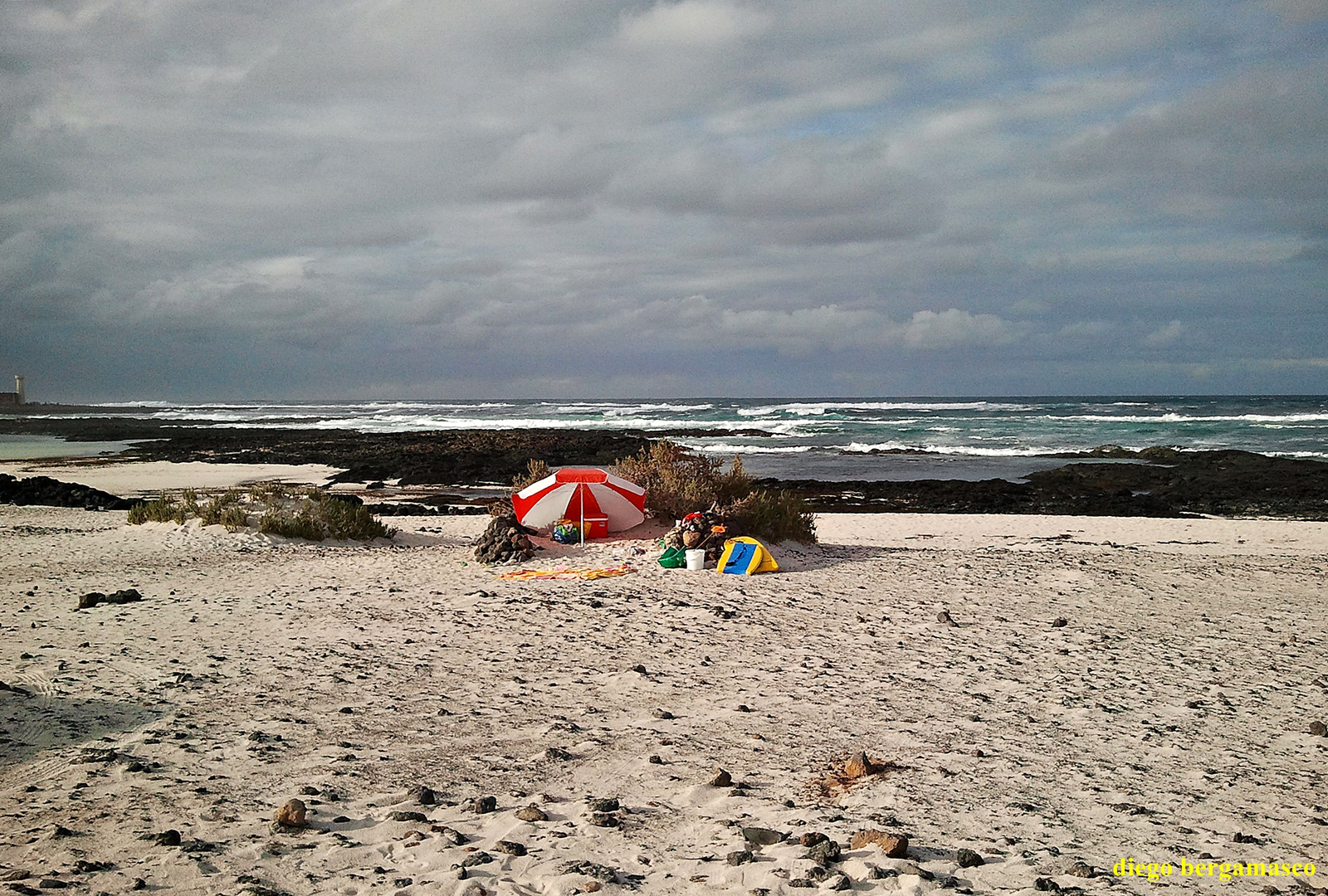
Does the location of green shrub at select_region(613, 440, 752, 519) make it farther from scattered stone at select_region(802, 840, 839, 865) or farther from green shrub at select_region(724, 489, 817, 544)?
scattered stone at select_region(802, 840, 839, 865)

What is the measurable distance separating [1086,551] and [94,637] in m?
11.9

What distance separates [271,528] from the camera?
40.5 ft

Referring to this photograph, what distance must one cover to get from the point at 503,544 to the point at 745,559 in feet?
10.1

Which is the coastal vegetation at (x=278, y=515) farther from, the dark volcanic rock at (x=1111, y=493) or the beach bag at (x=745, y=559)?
the dark volcanic rock at (x=1111, y=493)

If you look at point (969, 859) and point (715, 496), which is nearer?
point (969, 859)

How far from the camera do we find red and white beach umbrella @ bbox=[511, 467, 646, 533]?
10977mm

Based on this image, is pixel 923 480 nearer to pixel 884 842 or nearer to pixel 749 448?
pixel 749 448

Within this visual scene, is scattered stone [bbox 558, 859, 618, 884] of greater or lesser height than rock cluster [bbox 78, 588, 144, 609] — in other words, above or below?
below

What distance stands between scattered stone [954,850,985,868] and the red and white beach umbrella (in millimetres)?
7884

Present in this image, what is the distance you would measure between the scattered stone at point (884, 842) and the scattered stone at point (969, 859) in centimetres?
21

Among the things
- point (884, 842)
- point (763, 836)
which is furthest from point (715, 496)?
point (884, 842)

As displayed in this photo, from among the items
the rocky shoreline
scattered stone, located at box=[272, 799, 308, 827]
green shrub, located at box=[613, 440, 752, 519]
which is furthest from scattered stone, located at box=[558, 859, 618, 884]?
the rocky shoreline

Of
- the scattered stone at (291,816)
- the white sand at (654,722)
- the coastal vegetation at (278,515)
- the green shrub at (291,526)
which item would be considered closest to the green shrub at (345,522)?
the coastal vegetation at (278,515)

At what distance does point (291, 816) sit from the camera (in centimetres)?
359
